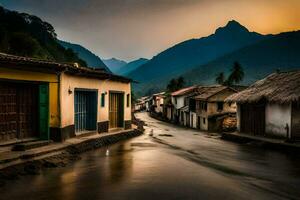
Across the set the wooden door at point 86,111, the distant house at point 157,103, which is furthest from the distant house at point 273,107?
the distant house at point 157,103

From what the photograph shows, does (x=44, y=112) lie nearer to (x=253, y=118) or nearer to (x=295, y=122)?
(x=295, y=122)

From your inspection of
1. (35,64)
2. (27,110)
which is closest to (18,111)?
(27,110)

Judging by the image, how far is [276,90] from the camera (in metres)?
25.9

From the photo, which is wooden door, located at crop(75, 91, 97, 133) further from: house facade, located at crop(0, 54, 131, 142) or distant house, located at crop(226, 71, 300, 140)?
distant house, located at crop(226, 71, 300, 140)

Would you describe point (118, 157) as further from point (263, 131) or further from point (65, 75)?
point (263, 131)

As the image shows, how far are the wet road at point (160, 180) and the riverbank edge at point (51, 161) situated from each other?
0.35m

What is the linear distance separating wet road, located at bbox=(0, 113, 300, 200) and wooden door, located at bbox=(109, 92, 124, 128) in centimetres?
1083

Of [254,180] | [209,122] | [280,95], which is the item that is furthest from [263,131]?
[209,122]

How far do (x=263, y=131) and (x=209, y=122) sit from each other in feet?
86.6

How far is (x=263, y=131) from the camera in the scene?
28453 mm

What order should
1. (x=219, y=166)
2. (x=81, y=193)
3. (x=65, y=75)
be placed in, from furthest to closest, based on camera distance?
(x=65, y=75), (x=219, y=166), (x=81, y=193)

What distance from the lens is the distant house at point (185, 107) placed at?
211ft

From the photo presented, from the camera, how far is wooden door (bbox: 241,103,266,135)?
2859cm

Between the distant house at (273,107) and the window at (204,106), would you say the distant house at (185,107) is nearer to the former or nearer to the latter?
the window at (204,106)
